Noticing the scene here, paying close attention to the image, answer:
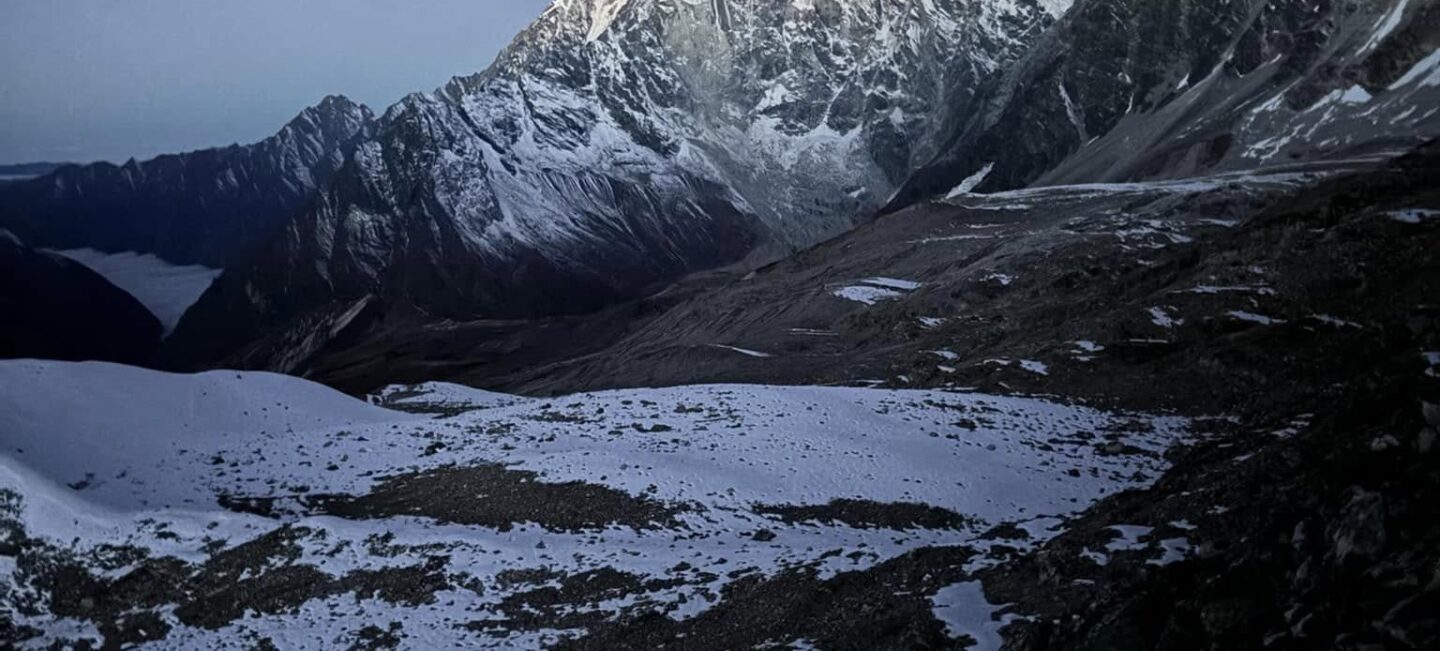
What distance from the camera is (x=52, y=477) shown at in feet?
92.2

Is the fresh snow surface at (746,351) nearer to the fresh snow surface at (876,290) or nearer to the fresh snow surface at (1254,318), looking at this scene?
the fresh snow surface at (876,290)

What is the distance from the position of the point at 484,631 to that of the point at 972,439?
17.7 meters

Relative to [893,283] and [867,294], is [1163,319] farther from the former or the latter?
[893,283]

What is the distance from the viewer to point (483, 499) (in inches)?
1123

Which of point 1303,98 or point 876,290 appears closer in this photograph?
point 876,290

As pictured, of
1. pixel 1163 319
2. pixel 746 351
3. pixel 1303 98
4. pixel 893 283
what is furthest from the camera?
pixel 1303 98

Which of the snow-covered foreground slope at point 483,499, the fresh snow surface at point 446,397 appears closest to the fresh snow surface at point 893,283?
the fresh snow surface at point 446,397

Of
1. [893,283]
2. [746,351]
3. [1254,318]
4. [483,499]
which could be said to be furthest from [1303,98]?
[483,499]

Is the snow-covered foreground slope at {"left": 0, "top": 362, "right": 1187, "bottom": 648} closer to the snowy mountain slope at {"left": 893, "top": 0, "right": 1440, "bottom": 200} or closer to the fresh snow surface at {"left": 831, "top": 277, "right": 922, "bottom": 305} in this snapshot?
the fresh snow surface at {"left": 831, "top": 277, "right": 922, "bottom": 305}

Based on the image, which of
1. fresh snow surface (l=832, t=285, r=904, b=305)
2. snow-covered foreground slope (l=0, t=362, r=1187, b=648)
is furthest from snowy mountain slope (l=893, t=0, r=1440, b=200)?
snow-covered foreground slope (l=0, t=362, r=1187, b=648)

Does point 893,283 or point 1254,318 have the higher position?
point 1254,318

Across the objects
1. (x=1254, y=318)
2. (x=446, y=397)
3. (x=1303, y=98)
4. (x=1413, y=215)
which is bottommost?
(x=1254, y=318)

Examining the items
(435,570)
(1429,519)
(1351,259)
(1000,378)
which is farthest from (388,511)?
(1351,259)

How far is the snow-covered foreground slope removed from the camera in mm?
22859
